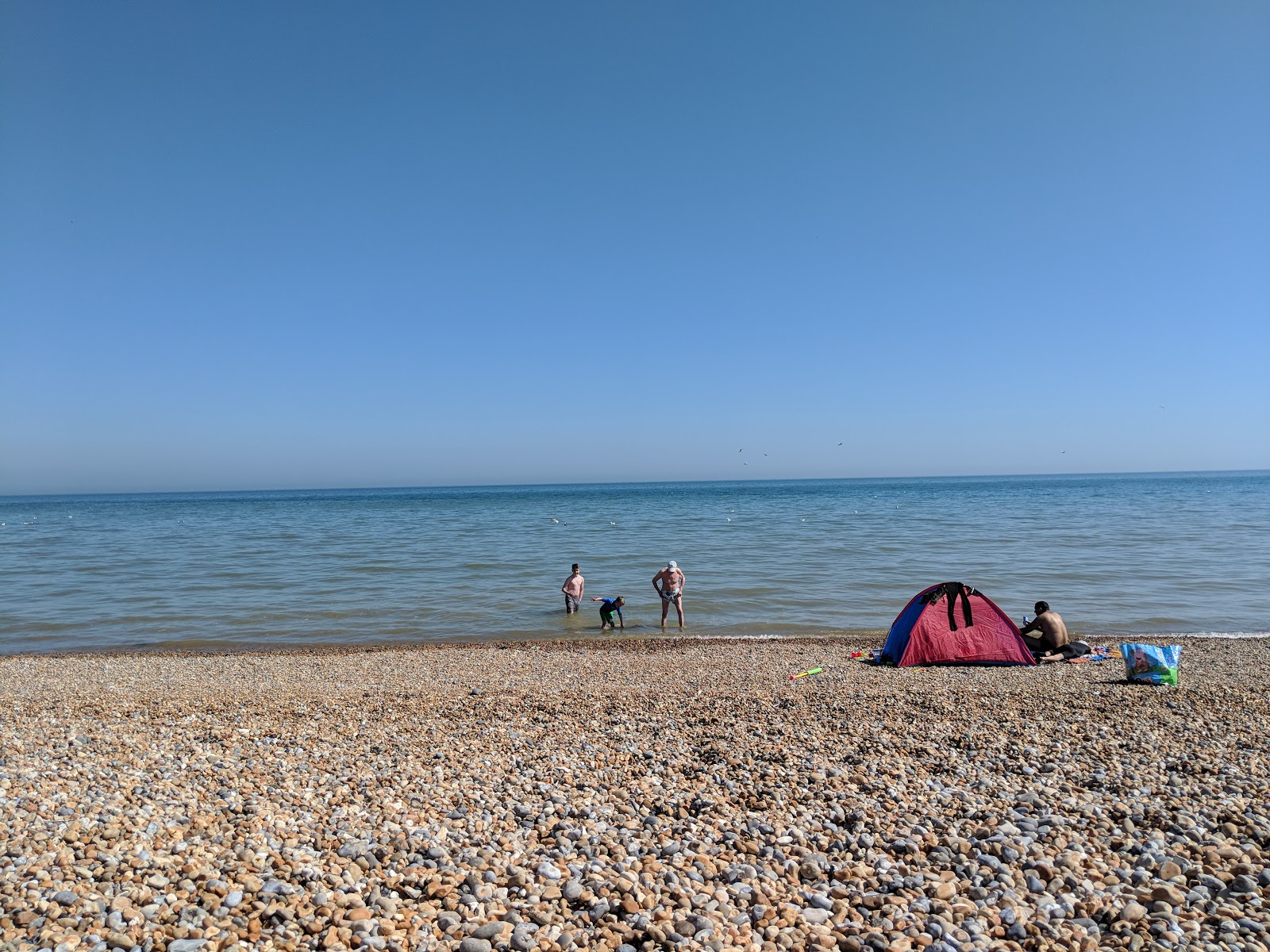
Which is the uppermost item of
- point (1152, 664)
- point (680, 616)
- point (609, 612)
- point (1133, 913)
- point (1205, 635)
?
point (1133, 913)

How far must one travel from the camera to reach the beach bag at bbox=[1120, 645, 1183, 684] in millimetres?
10078

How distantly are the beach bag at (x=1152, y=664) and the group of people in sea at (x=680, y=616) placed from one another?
2.10m

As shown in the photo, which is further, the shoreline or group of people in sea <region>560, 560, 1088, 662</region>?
the shoreline

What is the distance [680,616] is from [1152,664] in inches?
370

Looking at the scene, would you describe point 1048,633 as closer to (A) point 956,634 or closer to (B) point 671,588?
(A) point 956,634

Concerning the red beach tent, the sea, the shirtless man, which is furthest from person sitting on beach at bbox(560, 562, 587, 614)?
the shirtless man

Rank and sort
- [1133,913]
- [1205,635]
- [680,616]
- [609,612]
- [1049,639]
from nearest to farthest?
[1133,913], [1049,639], [1205,635], [680,616], [609,612]

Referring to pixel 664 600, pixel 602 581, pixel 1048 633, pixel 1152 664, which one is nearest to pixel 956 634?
pixel 1048 633

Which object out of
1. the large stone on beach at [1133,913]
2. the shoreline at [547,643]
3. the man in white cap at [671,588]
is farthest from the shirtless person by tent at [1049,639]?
the large stone on beach at [1133,913]

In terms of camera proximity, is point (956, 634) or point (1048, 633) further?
point (1048, 633)

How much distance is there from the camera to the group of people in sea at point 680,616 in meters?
12.6

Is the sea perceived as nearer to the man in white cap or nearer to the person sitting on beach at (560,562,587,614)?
the person sitting on beach at (560,562,587,614)

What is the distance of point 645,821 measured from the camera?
18.1ft

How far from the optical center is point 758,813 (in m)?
5.66
